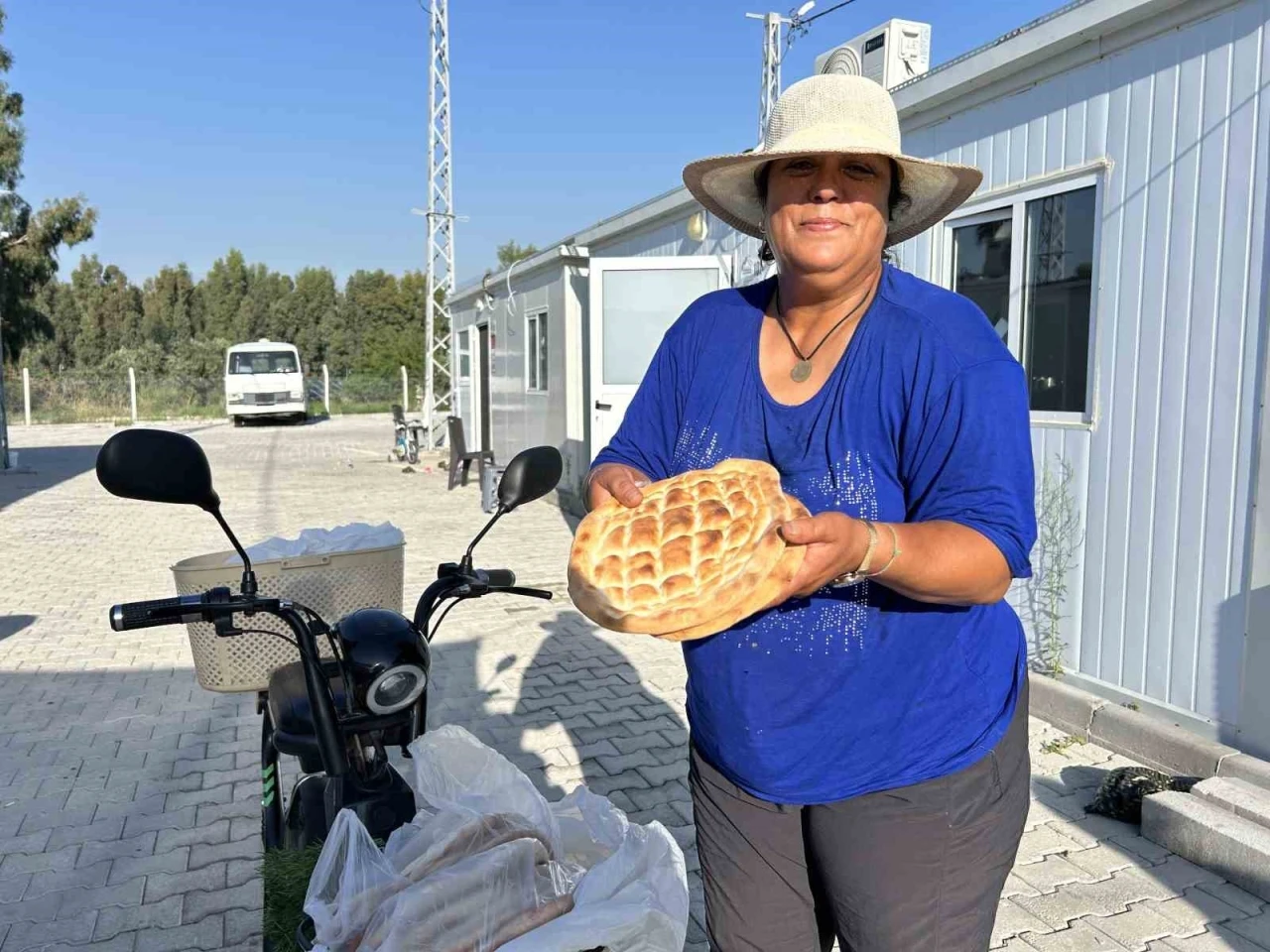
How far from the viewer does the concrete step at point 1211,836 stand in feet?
10.2

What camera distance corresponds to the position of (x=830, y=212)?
4.97 feet

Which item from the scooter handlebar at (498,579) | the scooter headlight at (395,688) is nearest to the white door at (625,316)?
the scooter handlebar at (498,579)

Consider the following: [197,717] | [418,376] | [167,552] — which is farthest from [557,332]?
[418,376]

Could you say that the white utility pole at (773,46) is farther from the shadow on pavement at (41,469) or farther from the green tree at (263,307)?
the green tree at (263,307)

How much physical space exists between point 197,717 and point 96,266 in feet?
172

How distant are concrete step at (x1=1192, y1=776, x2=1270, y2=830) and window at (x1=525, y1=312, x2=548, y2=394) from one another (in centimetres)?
934

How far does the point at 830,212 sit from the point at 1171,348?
322 centimetres

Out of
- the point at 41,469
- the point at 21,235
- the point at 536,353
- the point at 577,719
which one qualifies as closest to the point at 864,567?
the point at 577,719

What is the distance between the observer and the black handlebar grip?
1831 mm

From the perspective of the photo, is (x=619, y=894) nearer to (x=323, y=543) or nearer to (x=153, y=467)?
(x=153, y=467)

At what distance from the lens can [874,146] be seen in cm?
146

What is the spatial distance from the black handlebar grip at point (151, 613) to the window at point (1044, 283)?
4052 millimetres

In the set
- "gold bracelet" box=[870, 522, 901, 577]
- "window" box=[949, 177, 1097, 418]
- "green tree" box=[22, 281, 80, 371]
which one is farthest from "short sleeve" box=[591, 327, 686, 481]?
"green tree" box=[22, 281, 80, 371]

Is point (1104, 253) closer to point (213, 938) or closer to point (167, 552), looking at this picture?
point (213, 938)
